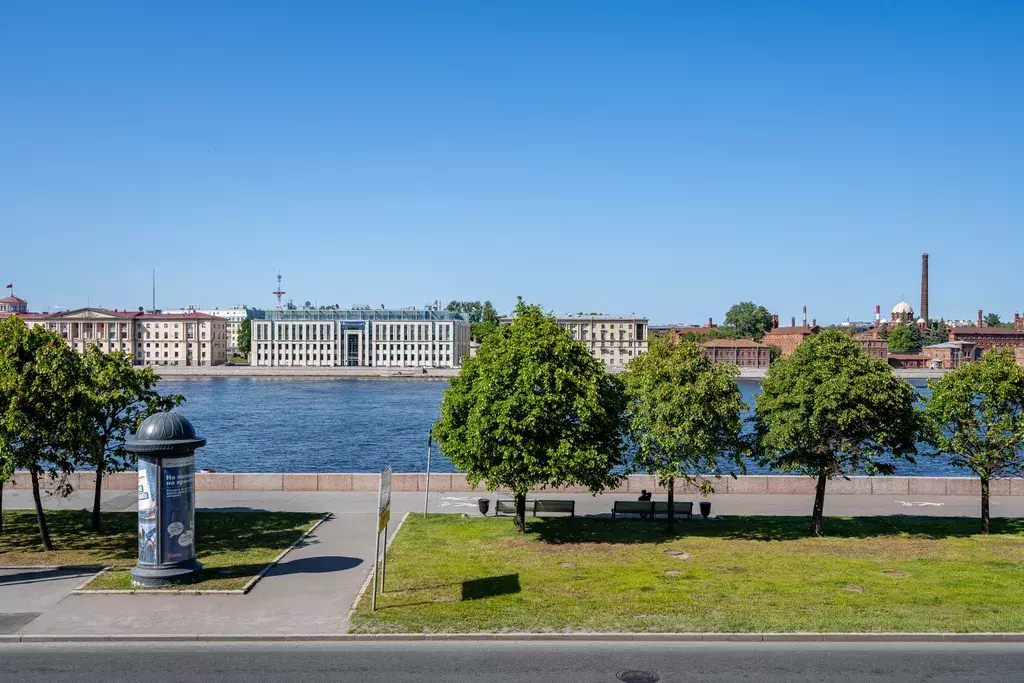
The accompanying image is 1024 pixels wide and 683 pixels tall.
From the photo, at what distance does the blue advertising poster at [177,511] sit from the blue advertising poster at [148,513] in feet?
0.56

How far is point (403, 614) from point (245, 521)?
→ 437 inches

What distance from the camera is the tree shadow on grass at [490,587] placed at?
18.1m

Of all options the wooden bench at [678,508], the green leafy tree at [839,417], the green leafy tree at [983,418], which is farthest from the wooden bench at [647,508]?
the green leafy tree at [983,418]

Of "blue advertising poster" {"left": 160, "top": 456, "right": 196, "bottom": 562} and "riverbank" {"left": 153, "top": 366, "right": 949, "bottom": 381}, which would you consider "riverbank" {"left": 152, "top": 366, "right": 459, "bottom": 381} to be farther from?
"blue advertising poster" {"left": 160, "top": 456, "right": 196, "bottom": 562}

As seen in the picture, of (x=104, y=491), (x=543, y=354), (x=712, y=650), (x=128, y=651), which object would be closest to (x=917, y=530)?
(x=543, y=354)

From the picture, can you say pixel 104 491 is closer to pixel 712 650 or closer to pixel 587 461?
pixel 587 461

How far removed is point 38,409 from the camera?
72.6 ft

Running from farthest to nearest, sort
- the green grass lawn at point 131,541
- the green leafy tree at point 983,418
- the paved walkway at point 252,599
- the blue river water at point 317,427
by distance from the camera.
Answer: the blue river water at point 317,427, the green leafy tree at point 983,418, the green grass lawn at point 131,541, the paved walkway at point 252,599

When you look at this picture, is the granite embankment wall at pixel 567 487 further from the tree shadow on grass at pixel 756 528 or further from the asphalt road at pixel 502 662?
the asphalt road at pixel 502 662

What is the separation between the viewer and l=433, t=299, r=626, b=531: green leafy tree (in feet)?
78.3

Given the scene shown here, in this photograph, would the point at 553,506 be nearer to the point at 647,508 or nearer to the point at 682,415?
the point at 647,508

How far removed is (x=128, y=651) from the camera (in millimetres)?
14734

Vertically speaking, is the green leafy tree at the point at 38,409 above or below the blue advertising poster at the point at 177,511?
above

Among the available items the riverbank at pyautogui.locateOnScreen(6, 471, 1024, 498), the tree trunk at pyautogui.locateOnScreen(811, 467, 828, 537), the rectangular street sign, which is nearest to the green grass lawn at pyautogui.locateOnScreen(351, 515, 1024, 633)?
the tree trunk at pyautogui.locateOnScreen(811, 467, 828, 537)
